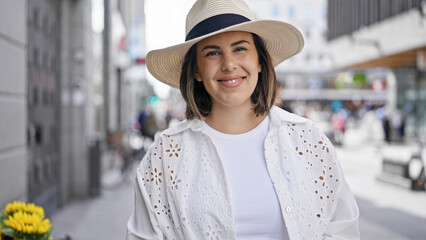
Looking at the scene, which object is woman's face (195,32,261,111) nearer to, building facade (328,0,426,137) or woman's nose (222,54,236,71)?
woman's nose (222,54,236,71)

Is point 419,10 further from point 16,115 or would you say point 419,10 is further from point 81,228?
point 16,115

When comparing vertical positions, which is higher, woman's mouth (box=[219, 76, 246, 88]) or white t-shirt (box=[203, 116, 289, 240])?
woman's mouth (box=[219, 76, 246, 88])

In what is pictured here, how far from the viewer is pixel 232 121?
207cm

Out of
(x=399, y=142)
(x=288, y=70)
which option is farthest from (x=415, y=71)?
(x=288, y=70)

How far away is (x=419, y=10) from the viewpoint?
15922 millimetres

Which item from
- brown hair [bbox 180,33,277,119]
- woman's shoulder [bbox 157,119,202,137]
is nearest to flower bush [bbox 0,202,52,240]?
woman's shoulder [bbox 157,119,202,137]

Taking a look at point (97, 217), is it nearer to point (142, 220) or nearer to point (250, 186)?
point (142, 220)

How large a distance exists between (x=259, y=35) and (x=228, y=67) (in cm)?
32

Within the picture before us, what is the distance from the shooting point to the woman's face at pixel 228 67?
197 cm

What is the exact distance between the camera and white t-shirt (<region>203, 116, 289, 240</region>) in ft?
6.17

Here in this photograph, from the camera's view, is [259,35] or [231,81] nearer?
[231,81]

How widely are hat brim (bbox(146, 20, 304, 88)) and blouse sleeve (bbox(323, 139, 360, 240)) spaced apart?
614 millimetres

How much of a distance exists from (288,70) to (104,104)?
48656 mm

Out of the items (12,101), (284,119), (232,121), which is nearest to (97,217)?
(12,101)
